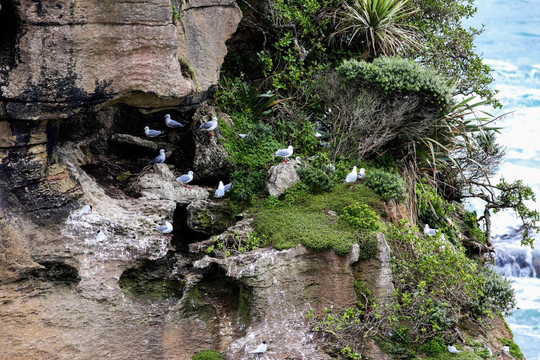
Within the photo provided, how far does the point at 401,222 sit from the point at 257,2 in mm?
5076

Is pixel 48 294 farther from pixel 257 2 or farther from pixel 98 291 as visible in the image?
pixel 257 2

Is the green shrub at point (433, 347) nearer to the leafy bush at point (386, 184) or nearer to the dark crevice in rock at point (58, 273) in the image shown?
the leafy bush at point (386, 184)

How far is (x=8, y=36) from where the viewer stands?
6.55 metres

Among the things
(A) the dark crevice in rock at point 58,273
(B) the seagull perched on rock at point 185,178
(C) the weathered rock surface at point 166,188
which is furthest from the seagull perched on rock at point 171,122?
(A) the dark crevice in rock at point 58,273

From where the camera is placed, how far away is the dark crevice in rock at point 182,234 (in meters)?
8.68

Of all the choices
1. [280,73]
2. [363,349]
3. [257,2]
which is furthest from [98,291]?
[257,2]

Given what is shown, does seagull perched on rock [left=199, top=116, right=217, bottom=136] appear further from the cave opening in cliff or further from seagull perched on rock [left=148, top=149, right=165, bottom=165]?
the cave opening in cliff

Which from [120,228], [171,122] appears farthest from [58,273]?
[171,122]

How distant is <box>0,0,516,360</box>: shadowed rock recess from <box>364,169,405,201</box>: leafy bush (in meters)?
1.38

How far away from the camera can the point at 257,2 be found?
10.5m

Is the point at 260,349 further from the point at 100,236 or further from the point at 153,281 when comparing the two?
the point at 100,236

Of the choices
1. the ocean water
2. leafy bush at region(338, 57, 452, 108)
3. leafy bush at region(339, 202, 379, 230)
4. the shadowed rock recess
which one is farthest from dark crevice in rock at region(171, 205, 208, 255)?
the ocean water

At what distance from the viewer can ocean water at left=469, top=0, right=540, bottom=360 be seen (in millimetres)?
15273

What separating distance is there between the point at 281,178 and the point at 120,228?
2.76 metres
